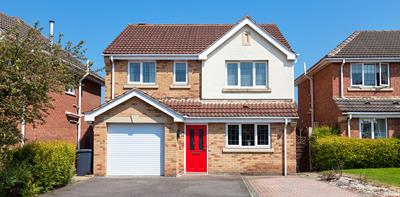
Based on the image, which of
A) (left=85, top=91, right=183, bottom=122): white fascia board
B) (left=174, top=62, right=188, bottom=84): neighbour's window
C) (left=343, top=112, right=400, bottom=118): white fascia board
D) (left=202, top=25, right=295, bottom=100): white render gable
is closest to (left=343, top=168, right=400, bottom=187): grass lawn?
(left=343, top=112, right=400, bottom=118): white fascia board

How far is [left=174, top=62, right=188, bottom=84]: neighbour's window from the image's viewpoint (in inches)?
910

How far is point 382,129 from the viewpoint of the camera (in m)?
24.1

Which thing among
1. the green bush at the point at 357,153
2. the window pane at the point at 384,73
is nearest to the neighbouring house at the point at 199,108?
the green bush at the point at 357,153

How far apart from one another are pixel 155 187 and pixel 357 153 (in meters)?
10.7

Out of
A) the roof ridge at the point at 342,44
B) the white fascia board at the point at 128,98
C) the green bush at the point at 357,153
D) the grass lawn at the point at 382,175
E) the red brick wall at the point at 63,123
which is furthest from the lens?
the roof ridge at the point at 342,44

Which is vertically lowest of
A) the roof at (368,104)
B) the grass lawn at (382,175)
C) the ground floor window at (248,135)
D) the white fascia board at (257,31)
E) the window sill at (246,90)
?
the grass lawn at (382,175)

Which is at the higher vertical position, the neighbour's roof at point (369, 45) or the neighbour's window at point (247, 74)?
the neighbour's roof at point (369, 45)

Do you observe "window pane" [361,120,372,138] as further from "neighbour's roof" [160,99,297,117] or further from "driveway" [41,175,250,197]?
"driveway" [41,175,250,197]

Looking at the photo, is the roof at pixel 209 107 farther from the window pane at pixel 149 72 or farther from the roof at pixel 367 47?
the roof at pixel 367 47

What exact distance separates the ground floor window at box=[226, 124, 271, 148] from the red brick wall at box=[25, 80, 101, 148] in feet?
26.2

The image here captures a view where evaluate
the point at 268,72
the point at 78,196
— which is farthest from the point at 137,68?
the point at 78,196

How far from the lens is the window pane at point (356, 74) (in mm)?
25141

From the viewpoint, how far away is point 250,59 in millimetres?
23016

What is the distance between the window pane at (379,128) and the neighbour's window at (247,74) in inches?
252
